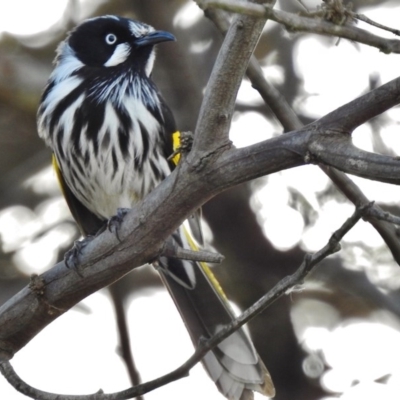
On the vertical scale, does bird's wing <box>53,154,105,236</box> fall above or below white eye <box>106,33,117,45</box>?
below

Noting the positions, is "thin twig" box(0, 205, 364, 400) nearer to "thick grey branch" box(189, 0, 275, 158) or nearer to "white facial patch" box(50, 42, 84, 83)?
"thick grey branch" box(189, 0, 275, 158)

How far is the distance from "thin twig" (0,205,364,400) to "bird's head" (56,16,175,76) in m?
2.57

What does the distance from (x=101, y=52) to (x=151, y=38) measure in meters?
0.41

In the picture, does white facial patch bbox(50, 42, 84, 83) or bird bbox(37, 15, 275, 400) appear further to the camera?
white facial patch bbox(50, 42, 84, 83)

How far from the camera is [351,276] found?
5.82 meters

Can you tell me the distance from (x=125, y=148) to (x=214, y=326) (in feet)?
3.68

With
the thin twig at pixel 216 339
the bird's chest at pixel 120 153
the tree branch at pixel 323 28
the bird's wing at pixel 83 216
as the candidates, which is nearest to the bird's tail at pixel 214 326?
the bird's chest at pixel 120 153

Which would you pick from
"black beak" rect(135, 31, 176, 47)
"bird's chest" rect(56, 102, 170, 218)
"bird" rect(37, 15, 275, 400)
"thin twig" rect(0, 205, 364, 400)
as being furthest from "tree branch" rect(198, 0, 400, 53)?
"black beak" rect(135, 31, 176, 47)

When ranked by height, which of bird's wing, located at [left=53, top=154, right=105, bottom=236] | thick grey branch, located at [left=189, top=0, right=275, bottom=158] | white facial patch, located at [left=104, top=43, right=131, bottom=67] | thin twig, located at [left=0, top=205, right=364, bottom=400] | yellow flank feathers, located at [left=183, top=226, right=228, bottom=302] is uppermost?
white facial patch, located at [left=104, top=43, right=131, bottom=67]

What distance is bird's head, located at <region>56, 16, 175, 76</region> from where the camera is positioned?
552 cm

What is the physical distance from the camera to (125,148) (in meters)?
5.02

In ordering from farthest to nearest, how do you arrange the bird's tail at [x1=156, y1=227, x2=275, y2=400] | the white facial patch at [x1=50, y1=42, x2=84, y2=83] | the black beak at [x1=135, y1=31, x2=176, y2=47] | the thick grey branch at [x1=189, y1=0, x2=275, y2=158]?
the white facial patch at [x1=50, y1=42, x2=84, y2=83]
the black beak at [x1=135, y1=31, x2=176, y2=47]
the bird's tail at [x1=156, y1=227, x2=275, y2=400]
the thick grey branch at [x1=189, y1=0, x2=275, y2=158]

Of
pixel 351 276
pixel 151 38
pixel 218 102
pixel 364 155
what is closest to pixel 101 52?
pixel 151 38

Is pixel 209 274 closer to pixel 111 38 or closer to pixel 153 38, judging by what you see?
pixel 153 38
